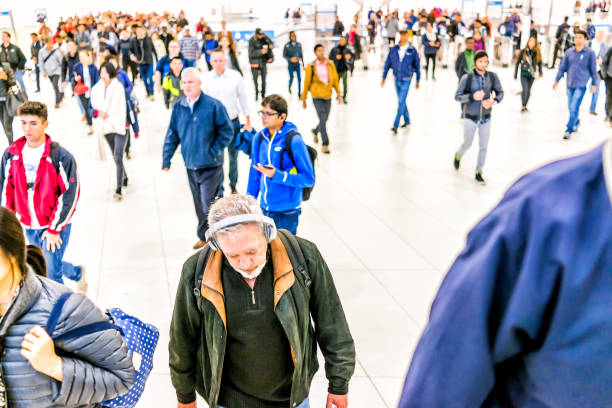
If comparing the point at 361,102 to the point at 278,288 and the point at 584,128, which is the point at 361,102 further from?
the point at 278,288

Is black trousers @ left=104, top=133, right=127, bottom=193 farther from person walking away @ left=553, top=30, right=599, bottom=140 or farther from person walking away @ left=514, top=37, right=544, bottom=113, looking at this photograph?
person walking away @ left=514, top=37, right=544, bottom=113

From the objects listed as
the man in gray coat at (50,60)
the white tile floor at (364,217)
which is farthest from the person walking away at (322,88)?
the man in gray coat at (50,60)

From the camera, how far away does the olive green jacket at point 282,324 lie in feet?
7.69

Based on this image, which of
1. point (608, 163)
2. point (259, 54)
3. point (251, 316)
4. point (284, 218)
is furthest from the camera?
point (259, 54)

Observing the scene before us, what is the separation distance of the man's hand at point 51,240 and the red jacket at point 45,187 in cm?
3

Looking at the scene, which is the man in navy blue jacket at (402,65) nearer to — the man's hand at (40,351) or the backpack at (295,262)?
the backpack at (295,262)

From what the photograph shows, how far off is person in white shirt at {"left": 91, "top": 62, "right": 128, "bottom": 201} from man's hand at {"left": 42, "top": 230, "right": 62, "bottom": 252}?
11.4 feet

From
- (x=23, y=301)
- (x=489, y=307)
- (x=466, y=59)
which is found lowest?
(x=466, y=59)

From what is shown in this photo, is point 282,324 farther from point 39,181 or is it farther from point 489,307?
point 39,181

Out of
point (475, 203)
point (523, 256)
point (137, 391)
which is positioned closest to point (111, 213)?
point (475, 203)

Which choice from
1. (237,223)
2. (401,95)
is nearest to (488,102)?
(401,95)

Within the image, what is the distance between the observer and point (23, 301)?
Answer: 6.19 ft

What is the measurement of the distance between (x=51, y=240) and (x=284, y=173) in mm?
1792

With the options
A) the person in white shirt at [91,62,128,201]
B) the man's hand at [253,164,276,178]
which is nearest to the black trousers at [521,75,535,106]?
the person in white shirt at [91,62,128,201]
